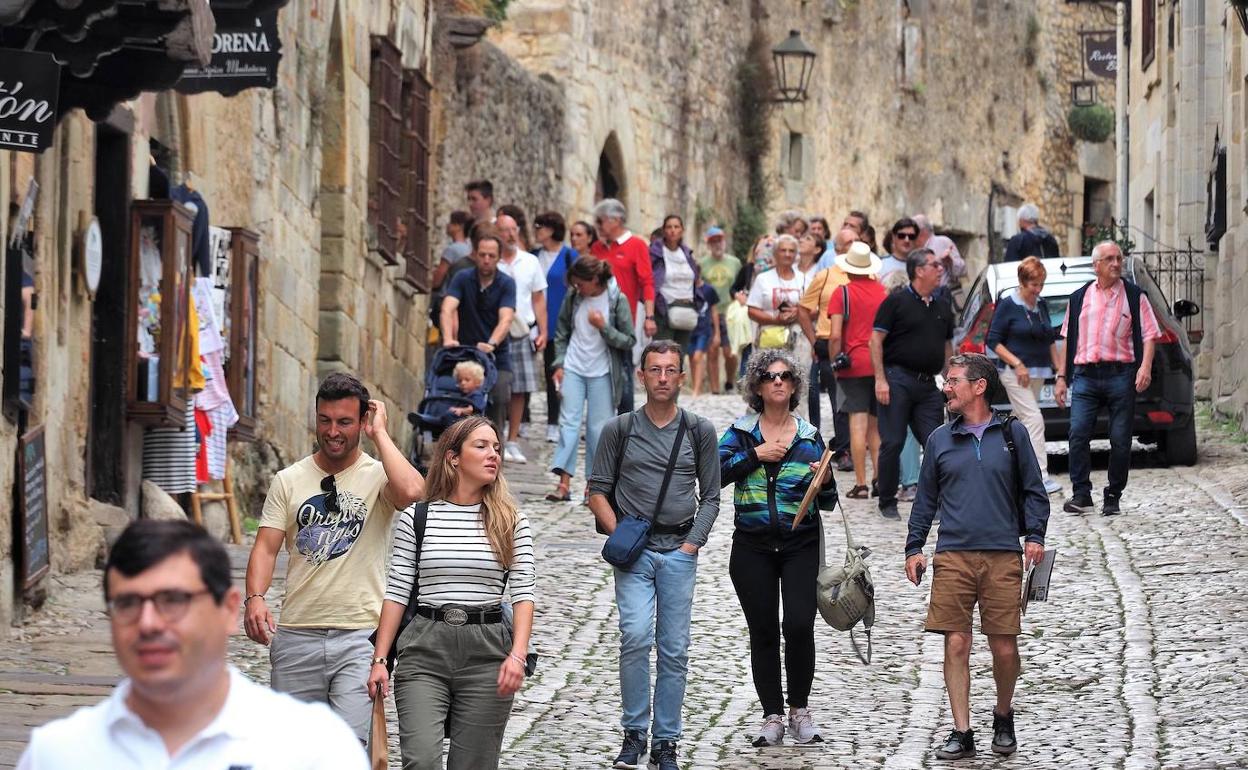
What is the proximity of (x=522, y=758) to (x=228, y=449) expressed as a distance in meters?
6.09

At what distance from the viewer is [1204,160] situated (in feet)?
75.3

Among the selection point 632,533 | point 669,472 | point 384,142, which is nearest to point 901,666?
point 669,472

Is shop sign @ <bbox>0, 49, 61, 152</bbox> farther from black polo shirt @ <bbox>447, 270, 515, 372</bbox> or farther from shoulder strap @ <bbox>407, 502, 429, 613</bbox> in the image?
black polo shirt @ <bbox>447, 270, 515, 372</bbox>

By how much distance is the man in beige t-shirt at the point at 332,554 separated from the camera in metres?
6.79

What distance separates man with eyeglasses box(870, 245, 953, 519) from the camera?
13812 millimetres

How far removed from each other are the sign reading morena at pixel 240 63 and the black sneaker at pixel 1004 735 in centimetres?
571

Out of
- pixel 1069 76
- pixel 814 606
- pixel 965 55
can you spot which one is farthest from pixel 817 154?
pixel 814 606

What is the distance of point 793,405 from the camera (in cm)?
902

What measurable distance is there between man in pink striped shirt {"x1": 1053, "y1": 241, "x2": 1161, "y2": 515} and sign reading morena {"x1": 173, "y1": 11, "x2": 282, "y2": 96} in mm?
4826

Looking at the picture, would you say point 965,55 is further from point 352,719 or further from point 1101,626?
point 352,719

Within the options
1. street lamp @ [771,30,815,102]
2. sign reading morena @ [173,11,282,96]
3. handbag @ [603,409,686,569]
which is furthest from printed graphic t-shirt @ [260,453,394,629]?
street lamp @ [771,30,815,102]

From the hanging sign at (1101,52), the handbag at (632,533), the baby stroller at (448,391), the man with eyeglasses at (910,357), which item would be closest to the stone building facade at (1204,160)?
the man with eyeglasses at (910,357)

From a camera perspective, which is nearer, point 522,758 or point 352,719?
point 352,719

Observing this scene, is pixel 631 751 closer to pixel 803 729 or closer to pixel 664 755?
pixel 664 755
